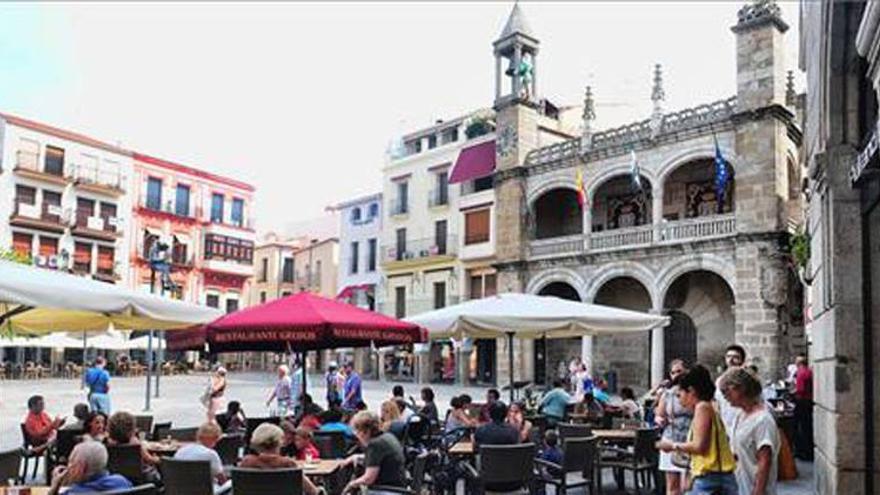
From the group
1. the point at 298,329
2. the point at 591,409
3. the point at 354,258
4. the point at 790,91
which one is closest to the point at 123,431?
the point at 298,329

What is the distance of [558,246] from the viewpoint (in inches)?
1191

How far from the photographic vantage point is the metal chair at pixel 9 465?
255 inches

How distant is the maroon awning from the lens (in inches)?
1379

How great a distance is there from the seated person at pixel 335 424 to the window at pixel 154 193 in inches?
1751

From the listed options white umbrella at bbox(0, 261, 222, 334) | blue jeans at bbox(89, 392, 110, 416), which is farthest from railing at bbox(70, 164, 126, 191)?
white umbrella at bbox(0, 261, 222, 334)

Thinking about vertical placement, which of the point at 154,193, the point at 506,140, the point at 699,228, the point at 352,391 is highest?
the point at 154,193

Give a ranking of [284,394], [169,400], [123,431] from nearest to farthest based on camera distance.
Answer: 1. [123,431]
2. [284,394]
3. [169,400]

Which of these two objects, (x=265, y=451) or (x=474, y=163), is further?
(x=474, y=163)

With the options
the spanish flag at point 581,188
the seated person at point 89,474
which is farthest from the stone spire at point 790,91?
the seated person at point 89,474

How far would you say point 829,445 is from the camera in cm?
684

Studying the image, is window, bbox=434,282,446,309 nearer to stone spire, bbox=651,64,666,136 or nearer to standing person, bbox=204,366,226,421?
stone spire, bbox=651,64,666,136

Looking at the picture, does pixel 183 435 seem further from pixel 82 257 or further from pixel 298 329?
pixel 82 257

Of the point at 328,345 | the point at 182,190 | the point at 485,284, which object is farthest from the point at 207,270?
the point at 328,345

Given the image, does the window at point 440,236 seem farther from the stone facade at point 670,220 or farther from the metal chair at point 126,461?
the metal chair at point 126,461
